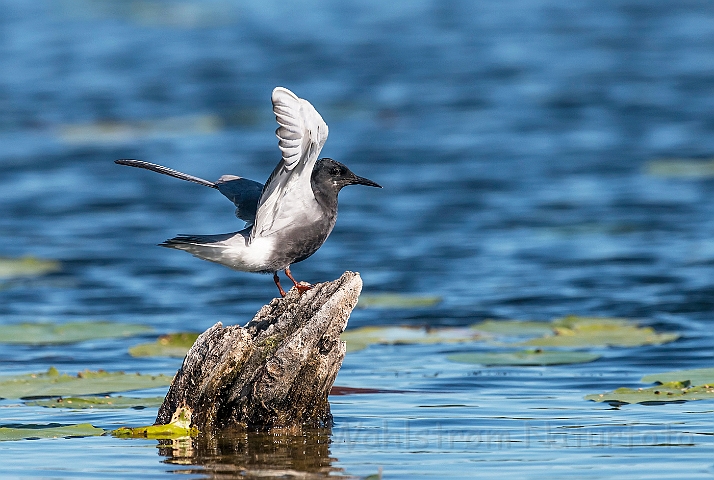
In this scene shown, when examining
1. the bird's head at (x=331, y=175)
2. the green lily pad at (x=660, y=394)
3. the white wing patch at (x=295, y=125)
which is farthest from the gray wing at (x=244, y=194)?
the green lily pad at (x=660, y=394)

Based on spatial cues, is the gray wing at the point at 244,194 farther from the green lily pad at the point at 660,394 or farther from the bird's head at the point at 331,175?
the green lily pad at the point at 660,394

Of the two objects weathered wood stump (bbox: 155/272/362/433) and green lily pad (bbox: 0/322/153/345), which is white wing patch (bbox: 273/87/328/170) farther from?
green lily pad (bbox: 0/322/153/345)

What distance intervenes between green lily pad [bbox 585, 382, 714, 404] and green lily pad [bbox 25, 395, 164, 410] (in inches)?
129

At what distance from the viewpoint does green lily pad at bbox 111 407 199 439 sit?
25.0ft

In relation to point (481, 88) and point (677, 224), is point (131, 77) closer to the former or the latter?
point (481, 88)

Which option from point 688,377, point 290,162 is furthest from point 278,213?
point 688,377

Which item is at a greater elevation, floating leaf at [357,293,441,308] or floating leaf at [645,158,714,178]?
floating leaf at [645,158,714,178]

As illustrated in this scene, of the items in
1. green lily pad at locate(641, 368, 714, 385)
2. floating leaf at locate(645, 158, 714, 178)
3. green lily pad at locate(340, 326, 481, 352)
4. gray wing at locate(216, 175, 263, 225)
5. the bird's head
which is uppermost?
floating leaf at locate(645, 158, 714, 178)

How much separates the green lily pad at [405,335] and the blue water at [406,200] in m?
0.18

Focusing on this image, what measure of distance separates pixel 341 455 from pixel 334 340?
757mm

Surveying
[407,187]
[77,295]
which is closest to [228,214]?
[407,187]

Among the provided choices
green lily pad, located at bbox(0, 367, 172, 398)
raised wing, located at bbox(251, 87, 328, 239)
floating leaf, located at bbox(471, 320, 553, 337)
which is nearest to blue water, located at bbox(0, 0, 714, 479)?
green lily pad, located at bbox(0, 367, 172, 398)

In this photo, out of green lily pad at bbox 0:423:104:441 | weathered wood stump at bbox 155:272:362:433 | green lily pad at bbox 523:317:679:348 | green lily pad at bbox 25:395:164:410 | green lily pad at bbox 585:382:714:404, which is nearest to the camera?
weathered wood stump at bbox 155:272:362:433

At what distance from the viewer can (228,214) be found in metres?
19.8
